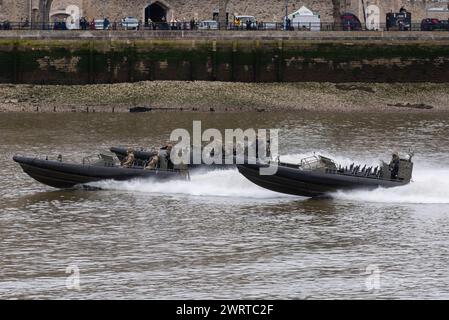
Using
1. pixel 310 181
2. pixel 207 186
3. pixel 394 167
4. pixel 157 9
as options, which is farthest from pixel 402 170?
pixel 157 9

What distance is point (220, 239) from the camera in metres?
31.9

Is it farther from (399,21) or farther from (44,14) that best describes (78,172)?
(399,21)

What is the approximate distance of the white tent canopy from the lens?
7309 cm

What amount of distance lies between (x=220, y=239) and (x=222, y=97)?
100ft

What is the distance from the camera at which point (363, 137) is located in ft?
172

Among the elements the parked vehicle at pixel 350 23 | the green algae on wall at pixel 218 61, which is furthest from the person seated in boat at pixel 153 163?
the parked vehicle at pixel 350 23

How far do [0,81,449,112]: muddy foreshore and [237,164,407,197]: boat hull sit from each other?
23.7m

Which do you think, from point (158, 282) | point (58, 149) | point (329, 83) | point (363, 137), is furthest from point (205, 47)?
point (158, 282)

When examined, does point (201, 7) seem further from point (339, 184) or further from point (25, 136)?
point (339, 184)

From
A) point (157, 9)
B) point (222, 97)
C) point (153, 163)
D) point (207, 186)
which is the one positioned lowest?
point (207, 186)

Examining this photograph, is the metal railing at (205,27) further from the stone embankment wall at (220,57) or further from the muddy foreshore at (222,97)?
the muddy foreshore at (222,97)

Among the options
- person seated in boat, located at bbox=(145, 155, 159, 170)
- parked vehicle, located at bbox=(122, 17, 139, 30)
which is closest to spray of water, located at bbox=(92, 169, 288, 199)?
person seated in boat, located at bbox=(145, 155, 159, 170)

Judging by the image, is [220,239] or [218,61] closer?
[220,239]

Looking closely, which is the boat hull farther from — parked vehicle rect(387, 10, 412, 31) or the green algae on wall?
parked vehicle rect(387, 10, 412, 31)
